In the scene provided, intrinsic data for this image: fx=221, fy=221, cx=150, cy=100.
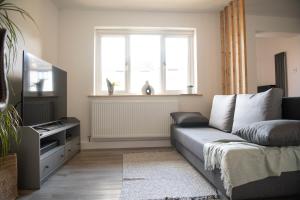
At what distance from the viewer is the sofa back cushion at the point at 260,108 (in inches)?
83.8

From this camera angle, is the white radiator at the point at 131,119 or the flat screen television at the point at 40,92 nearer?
the flat screen television at the point at 40,92

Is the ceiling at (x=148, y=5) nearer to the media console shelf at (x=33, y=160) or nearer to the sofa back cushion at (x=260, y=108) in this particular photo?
the sofa back cushion at (x=260, y=108)

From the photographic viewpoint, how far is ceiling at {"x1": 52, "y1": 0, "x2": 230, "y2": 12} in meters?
3.48

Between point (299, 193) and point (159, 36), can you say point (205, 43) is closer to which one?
point (159, 36)

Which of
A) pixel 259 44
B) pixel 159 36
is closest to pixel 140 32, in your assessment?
pixel 159 36

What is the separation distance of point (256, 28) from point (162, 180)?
3.15 meters

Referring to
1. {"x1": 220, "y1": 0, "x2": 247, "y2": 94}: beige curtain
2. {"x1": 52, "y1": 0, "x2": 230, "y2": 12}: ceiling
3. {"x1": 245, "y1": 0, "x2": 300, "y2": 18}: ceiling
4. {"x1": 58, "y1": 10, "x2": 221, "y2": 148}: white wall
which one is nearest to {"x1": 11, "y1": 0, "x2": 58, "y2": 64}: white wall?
{"x1": 58, "y1": 10, "x2": 221, "y2": 148}: white wall

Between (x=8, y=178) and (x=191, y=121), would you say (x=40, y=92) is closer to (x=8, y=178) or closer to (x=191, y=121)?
(x=8, y=178)

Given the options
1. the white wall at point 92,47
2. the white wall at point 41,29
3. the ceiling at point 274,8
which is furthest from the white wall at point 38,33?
the ceiling at point 274,8

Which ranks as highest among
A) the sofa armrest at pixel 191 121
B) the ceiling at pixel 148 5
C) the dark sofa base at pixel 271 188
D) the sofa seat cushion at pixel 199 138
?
the ceiling at pixel 148 5

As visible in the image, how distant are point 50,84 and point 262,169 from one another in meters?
2.41

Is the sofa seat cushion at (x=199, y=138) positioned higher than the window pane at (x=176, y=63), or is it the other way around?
the window pane at (x=176, y=63)

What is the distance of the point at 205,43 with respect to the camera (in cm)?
395

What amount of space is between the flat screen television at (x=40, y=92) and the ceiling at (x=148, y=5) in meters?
1.22
